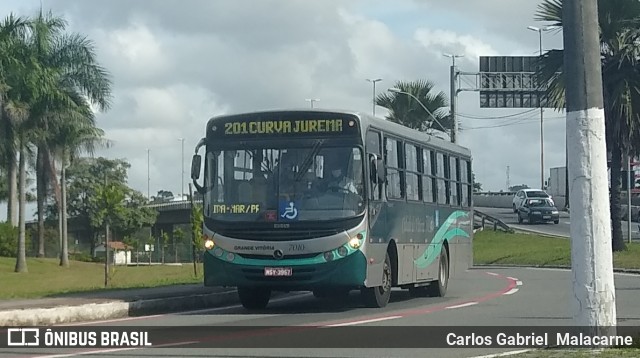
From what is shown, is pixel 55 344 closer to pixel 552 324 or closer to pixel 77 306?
pixel 77 306

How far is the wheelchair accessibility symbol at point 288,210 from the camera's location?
A: 17.8 meters

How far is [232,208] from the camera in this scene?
59.4 feet

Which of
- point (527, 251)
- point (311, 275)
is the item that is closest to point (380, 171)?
point (311, 275)

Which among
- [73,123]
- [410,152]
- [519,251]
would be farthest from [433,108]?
[410,152]

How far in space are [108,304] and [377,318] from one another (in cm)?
430

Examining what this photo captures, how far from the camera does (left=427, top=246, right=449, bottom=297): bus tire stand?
919 inches

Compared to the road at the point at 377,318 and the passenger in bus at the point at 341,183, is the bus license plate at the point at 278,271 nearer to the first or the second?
the road at the point at 377,318

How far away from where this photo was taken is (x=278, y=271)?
58.2ft

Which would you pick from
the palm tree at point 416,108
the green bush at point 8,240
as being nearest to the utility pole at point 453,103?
the palm tree at point 416,108

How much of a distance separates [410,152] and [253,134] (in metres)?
3.98

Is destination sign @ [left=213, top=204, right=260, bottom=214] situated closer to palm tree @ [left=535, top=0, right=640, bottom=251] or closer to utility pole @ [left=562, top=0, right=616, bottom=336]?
utility pole @ [left=562, top=0, right=616, bottom=336]

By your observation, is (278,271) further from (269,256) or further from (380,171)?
(380,171)

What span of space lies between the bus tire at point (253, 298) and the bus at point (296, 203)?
0.08 ft

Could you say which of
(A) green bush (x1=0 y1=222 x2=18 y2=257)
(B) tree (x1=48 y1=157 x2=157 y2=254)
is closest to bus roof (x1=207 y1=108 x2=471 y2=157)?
(A) green bush (x1=0 y1=222 x2=18 y2=257)
